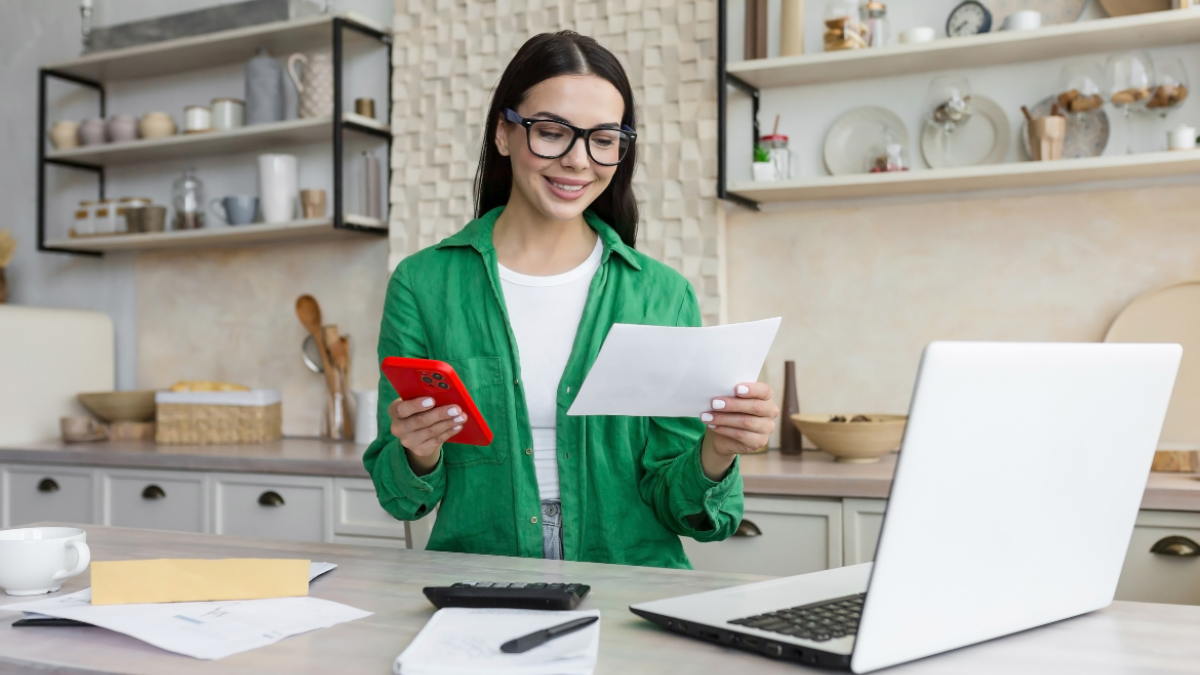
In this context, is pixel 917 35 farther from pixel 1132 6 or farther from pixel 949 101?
pixel 1132 6

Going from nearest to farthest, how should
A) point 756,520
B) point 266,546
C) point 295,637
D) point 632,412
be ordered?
point 295,637 → point 632,412 → point 266,546 → point 756,520

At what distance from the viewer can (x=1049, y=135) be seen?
230 centimetres

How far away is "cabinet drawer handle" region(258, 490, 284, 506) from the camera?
2705 millimetres

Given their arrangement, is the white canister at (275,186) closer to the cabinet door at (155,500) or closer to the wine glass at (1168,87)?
the cabinet door at (155,500)

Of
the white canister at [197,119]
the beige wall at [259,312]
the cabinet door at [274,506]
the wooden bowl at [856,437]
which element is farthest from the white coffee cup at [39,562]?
the white canister at [197,119]

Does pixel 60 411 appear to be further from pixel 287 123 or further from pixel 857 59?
pixel 857 59

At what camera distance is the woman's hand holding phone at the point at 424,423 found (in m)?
1.16

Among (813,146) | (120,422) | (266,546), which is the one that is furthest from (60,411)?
(813,146)

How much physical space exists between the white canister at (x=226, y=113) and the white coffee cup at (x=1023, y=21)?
7.72 feet

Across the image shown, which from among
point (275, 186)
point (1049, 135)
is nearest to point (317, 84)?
point (275, 186)

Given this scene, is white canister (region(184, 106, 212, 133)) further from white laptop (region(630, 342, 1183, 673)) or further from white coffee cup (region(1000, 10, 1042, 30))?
white laptop (region(630, 342, 1183, 673))

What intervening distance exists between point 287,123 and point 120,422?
→ 1.15m

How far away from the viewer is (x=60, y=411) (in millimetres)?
3295

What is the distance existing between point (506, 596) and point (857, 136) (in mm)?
2010
